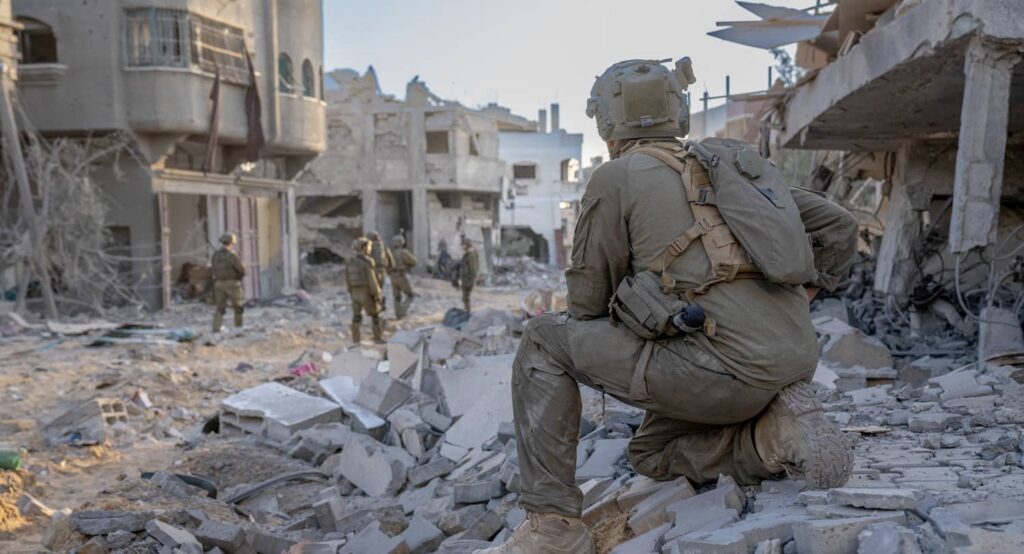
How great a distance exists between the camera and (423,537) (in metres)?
3.77

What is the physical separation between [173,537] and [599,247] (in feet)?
7.85

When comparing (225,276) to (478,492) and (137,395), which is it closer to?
(137,395)

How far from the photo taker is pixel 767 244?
2479 millimetres

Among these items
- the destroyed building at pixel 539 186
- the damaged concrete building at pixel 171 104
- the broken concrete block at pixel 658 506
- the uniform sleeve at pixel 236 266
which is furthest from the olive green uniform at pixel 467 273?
the destroyed building at pixel 539 186

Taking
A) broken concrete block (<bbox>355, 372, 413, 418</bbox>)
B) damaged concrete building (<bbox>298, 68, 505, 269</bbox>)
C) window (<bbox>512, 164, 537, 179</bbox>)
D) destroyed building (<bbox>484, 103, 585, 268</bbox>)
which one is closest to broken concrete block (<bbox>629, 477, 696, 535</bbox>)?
broken concrete block (<bbox>355, 372, 413, 418</bbox>)

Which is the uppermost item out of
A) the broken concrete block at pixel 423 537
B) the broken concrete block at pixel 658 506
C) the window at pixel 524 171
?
the window at pixel 524 171

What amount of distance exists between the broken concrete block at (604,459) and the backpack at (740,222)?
1186mm

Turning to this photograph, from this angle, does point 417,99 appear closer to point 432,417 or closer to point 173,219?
point 173,219

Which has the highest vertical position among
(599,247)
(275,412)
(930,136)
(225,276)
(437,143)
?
(437,143)

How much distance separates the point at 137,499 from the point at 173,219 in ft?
48.1

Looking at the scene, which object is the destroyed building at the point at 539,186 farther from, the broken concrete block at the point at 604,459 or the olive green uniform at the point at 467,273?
the broken concrete block at the point at 604,459

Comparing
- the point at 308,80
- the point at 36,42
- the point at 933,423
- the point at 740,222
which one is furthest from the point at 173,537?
the point at 308,80

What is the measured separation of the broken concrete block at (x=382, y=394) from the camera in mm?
6555

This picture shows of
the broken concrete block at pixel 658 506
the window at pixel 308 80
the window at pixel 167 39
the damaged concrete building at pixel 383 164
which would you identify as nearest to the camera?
the broken concrete block at pixel 658 506
